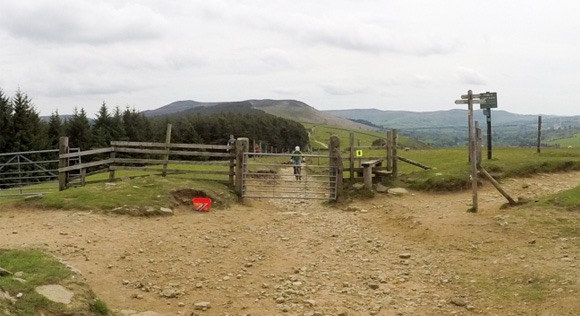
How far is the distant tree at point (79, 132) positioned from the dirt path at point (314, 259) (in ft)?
121

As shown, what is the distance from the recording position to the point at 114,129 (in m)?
51.8

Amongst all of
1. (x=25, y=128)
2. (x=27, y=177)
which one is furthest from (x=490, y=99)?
(x=25, y=128)

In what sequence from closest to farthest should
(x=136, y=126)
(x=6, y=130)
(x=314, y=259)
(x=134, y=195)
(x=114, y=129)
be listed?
1. (x=314, y=259)
2. (x=134, y=195)
3. (x=6, y=130)
4. (x=114, y=129)
5. (x=136, y=126)

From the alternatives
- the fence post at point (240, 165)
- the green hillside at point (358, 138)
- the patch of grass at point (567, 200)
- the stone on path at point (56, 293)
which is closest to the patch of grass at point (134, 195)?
the fence post at point (240, 165)

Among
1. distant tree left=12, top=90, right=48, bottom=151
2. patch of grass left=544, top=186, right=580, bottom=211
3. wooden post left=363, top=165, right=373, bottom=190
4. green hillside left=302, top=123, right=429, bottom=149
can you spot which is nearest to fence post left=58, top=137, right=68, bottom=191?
wooden post left=363, top=165, right=373, bottom=190

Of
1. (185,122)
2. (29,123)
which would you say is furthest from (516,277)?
(185,122)

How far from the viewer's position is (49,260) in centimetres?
747

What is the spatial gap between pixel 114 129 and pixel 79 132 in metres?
4.72

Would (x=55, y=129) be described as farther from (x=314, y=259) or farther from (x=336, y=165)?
(x=314, y=259)

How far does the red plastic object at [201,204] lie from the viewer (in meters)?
13.9

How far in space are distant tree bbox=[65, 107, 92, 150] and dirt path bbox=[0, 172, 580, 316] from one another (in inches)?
1447

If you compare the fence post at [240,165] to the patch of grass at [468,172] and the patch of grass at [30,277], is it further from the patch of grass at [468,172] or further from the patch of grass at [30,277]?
the patch of grass at [30,277]

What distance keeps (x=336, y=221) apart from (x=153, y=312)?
710 cm

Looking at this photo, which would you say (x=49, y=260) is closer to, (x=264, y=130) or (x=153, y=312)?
(x=153, y=312)
